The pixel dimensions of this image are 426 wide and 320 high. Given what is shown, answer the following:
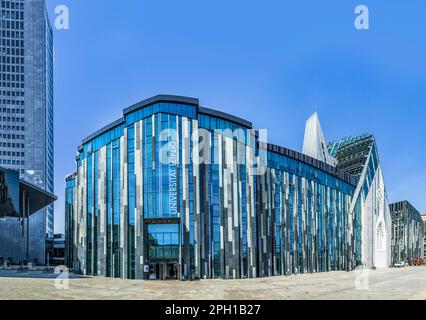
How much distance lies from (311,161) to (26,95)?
125831 mm

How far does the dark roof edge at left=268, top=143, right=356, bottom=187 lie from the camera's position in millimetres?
63188

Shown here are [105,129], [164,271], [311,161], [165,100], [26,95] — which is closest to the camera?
[164,271]

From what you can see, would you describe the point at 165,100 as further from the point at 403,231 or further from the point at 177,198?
the point at 403,231

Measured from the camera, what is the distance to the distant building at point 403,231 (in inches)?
4847

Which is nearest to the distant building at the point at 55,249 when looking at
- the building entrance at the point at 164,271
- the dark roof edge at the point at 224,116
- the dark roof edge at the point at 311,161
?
the dark roof edge at the point at 311,161

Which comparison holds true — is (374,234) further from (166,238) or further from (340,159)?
(166,238)

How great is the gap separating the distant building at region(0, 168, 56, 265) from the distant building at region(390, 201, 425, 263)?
3878 inches

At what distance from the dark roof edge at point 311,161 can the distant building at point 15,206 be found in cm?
4526

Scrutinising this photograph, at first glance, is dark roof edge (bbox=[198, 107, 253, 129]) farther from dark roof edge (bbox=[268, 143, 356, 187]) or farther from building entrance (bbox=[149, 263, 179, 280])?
building entrance (bbox=[149, 263, 179, 280])

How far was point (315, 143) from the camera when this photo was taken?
344 ft

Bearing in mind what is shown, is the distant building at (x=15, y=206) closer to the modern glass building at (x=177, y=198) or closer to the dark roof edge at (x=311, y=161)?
the modern glass building at (x=177, y=198)

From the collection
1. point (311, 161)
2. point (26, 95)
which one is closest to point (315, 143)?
point (311, 161)

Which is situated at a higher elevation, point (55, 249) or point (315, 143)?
point (315, 143)
